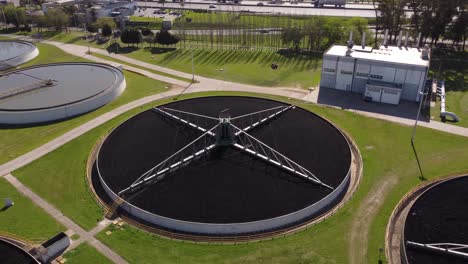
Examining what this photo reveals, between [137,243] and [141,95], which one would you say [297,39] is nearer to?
[141,95]

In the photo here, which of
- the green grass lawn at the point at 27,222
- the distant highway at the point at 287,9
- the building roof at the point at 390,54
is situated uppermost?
the distant highway at the point at 287,9

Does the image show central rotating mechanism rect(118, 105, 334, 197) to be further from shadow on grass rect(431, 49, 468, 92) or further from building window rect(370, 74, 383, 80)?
shadow on grass rect(431, 49, 468, 92)

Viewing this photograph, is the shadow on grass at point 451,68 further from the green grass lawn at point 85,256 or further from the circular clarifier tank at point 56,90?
the green grass lawn at point 85,256

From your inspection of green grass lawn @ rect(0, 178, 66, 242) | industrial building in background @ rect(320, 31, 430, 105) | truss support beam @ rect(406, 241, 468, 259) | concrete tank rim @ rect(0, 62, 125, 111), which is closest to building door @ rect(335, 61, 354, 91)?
industrial building in background @ rect(320, 31, 430, 105)

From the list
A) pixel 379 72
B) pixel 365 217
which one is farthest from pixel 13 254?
pixel 379 72

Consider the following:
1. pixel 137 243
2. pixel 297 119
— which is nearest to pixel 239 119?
pixel 297 119

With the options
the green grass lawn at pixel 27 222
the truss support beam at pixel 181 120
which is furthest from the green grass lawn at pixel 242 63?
the green grass lawn at pixel 27 222
